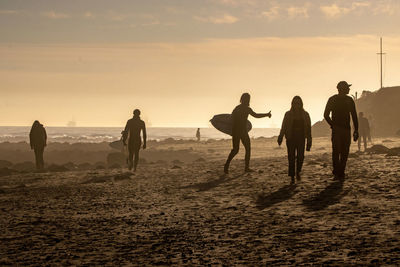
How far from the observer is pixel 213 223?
9.30 metres

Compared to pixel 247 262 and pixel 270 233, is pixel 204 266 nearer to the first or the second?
pixel 247 262

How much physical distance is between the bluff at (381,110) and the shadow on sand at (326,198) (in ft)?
201

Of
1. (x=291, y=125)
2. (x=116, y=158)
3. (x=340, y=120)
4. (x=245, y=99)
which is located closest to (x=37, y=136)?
(x=116, y=158)

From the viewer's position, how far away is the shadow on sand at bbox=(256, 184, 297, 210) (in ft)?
36.0

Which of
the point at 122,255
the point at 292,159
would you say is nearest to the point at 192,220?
the point at 122,255

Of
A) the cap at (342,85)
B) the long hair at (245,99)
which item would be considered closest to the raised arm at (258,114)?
the long hair at (245,99)

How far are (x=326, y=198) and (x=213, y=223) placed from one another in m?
2.81

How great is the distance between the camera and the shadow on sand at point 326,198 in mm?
10234

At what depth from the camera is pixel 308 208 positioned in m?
10.1

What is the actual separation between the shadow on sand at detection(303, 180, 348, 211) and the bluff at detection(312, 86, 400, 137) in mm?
61160

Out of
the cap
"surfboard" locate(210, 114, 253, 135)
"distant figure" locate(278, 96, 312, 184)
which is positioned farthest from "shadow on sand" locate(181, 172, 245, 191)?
"surfboard" locate(210, 114, 253, 135)

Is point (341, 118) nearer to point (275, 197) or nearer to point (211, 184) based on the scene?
point (275, 197)

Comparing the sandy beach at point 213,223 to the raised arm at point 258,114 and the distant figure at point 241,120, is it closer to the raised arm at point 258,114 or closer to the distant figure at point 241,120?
the distant figure at point 241,120

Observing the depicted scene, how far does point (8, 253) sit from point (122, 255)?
1559 millimetres
